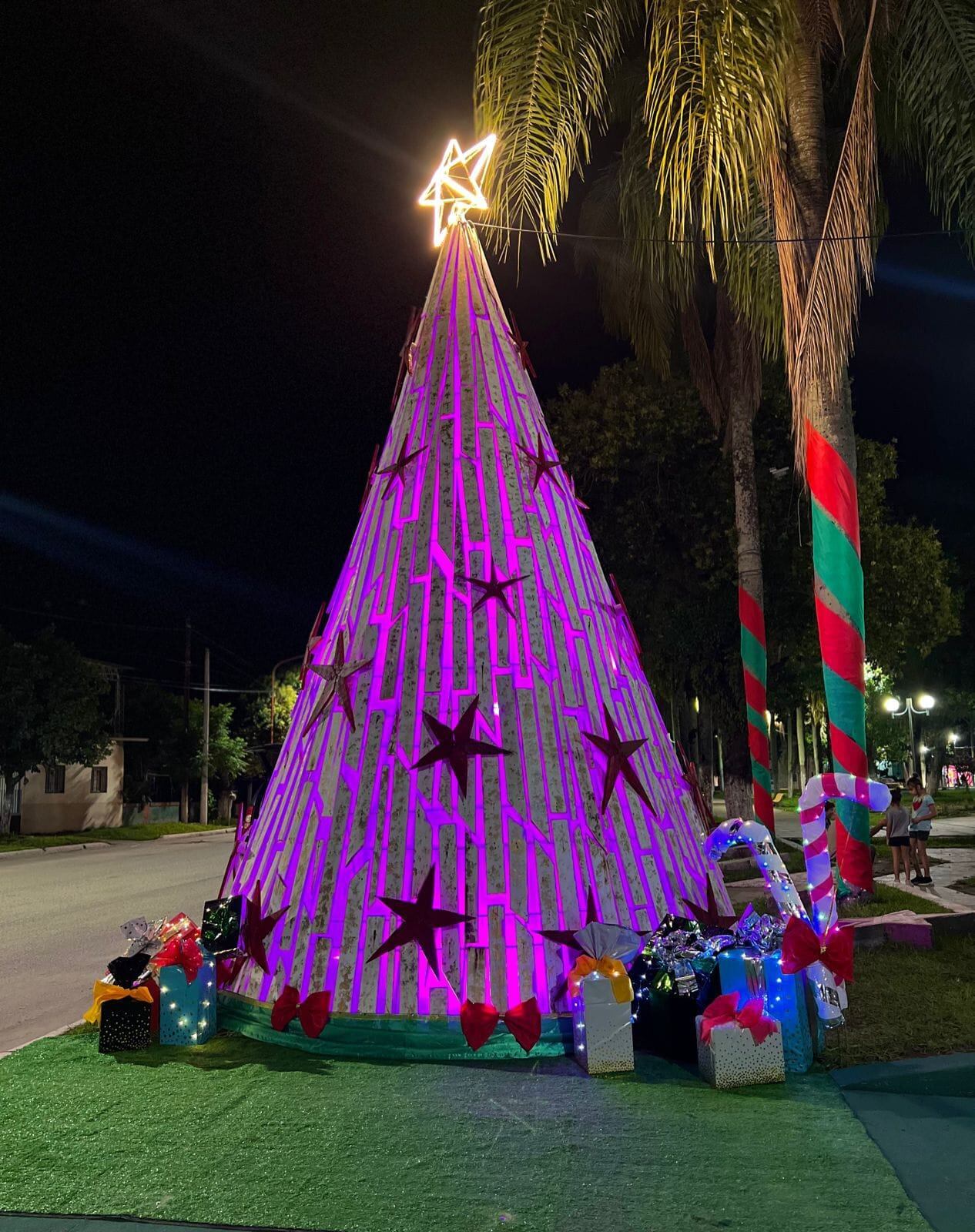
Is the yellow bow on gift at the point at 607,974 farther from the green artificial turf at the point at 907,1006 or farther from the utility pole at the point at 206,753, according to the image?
the utility pole at the point at 206,753

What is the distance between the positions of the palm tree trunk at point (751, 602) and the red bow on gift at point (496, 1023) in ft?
32.5

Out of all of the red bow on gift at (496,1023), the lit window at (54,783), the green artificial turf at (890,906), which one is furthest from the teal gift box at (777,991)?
the lit window at (54,783)

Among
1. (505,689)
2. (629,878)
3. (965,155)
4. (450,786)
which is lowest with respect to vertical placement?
(629,878)

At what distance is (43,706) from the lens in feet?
87.7

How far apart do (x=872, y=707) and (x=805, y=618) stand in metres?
32.0

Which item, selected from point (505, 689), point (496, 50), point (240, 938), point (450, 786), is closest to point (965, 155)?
point (496, 50)

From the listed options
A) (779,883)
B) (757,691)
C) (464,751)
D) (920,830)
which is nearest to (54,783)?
(757,691)

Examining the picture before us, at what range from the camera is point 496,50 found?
8.38 metres

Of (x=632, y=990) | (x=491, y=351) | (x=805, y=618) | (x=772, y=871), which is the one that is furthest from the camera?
(x=805, y=618)

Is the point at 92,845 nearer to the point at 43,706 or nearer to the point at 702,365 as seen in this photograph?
the point at 43,706

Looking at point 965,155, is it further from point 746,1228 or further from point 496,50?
point 746,1228

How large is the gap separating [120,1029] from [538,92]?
8100 mm

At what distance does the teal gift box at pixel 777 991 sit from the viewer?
480 centimetres

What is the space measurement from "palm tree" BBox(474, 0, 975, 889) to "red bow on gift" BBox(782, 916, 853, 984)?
3909mm
